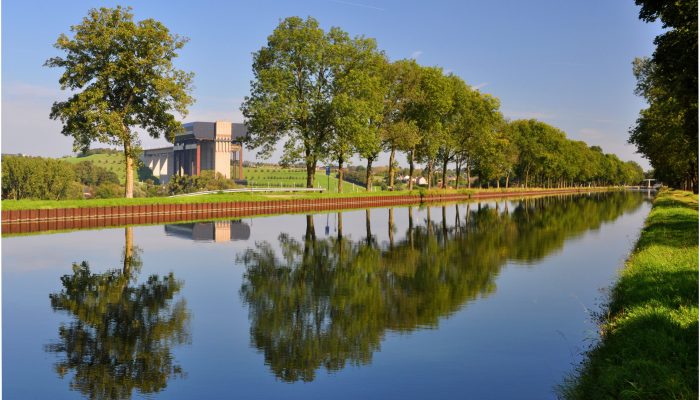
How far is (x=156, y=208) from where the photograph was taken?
194 ft

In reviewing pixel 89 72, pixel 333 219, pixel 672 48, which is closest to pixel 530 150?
pixel 333 219

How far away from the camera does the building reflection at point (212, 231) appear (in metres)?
41.0

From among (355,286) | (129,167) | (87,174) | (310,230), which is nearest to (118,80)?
(129,167)

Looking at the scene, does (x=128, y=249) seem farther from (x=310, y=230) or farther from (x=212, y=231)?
(x=310, y=230)

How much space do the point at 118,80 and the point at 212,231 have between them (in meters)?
20.6

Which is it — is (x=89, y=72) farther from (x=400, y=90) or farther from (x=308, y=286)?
(x=400, y=90)

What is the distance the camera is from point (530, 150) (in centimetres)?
15675

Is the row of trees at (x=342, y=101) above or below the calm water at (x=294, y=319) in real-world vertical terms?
above

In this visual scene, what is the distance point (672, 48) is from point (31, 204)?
152 ft

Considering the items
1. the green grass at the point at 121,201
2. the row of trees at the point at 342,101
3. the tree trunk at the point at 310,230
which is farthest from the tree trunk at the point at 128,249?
the row of trees at the point at 342,101

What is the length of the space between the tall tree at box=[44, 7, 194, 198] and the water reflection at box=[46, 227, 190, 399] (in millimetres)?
33952

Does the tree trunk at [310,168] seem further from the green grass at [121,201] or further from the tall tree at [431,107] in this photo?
the tall tree at [431,107]

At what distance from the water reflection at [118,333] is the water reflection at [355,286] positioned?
2.28m

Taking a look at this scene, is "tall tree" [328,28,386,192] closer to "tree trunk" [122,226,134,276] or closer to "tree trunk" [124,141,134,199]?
"tree trunk" [124,141,134,199]
